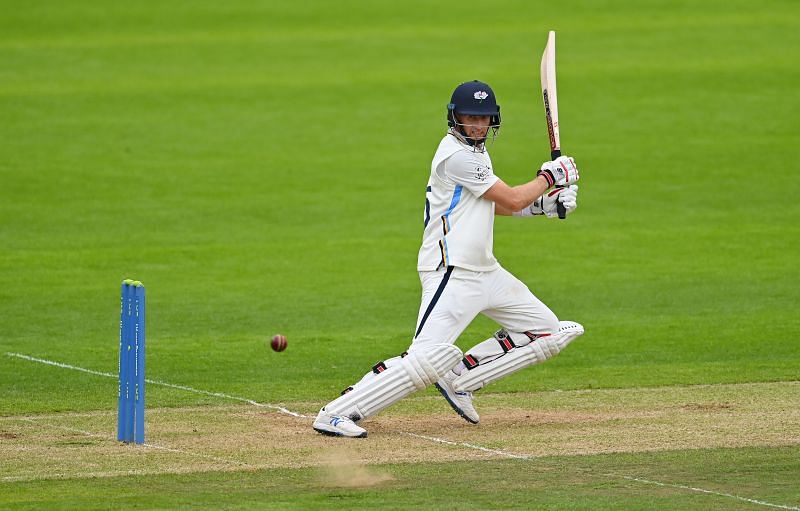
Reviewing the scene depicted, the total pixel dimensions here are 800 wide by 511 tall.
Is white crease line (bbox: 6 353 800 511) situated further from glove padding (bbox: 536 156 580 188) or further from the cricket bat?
the cricket bat

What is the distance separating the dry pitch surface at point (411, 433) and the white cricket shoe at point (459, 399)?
82mm

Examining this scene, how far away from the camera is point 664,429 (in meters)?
8.83

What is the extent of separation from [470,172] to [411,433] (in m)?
1.59

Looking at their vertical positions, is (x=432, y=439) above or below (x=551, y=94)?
below

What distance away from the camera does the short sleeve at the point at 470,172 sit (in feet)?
28.8

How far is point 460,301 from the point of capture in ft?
29.0

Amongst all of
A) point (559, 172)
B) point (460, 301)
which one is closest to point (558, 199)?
point (559, 172)

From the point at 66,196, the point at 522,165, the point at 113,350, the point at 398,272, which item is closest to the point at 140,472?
the point at 113,350

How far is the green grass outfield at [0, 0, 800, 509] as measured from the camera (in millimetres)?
7910

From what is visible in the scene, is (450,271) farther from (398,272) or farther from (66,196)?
→ (66,196)

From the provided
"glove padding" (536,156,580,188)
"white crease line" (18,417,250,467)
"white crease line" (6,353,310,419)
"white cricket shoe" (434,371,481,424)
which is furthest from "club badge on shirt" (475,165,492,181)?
"white crease line" (18,417,250,467)

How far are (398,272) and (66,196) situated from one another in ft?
19.0

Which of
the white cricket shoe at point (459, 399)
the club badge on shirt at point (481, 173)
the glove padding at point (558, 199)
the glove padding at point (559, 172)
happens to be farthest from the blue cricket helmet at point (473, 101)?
the white cricket shoe at point (459, 399)

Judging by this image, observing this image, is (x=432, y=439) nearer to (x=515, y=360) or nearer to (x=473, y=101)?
(x=515, y=360)
